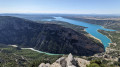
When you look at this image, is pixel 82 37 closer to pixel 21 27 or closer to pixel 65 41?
pixel 65 41

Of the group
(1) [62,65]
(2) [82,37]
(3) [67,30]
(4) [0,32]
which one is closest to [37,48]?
(3) [67,30]

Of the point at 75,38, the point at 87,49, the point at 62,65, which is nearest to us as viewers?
the point at 62,65

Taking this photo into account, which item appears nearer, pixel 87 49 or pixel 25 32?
pixel 87 49

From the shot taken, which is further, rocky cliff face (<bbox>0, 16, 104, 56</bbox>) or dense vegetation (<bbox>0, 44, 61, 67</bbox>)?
rocky cliff face (<bbox>0, 16, 104, 56</bbox>)

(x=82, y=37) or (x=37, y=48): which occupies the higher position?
(x=82, y=37)

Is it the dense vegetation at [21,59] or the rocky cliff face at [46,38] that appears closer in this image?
the dense vegetation at [21,59]

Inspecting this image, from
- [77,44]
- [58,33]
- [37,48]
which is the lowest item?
[37,48]

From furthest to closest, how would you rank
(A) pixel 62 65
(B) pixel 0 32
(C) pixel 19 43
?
(B) pixel 0 32, (C) pixel 19 43, (A) pixel 62 65

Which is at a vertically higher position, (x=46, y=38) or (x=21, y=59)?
(x=46, y=38)
